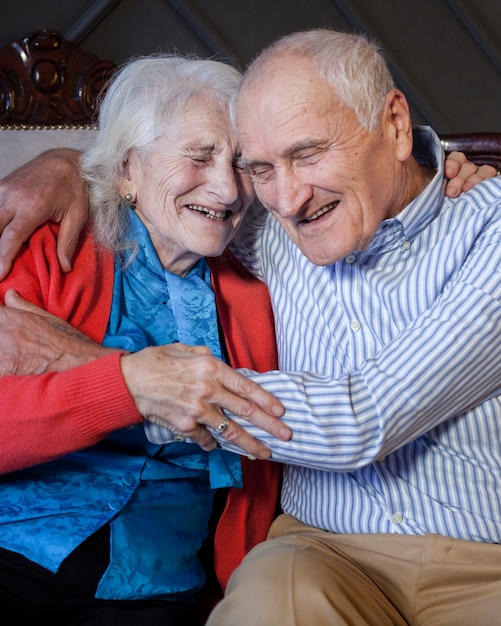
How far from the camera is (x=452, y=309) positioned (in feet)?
4.50

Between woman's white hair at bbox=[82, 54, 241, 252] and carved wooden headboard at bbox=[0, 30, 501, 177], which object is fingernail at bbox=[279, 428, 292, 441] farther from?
carved wooden headboard at bbox=[0, 30, 501, 177]

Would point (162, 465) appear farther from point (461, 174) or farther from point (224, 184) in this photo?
point (461, 174)

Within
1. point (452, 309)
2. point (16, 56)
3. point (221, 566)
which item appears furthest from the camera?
point (16, 56)

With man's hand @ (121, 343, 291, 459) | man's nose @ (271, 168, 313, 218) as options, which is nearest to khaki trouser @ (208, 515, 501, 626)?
man's hand @ (121, 343, 291, 459)

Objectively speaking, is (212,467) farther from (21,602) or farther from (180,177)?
(180,177)

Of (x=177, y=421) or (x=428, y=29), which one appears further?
(x=428, y=29)

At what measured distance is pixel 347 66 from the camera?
1.47 metres

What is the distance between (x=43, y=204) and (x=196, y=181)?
32 centimetres

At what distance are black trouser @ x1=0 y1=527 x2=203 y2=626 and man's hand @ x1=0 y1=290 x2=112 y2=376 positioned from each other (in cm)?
36

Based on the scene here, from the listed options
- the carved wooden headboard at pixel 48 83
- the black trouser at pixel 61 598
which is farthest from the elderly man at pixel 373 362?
the carved wooden headboard at pixel 48 83

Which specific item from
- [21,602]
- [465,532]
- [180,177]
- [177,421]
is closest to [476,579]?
[465,532]

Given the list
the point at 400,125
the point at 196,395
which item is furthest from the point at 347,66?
the point at 196,395

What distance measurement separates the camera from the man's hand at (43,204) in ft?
5.42

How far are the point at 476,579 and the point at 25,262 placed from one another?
1054 millimetres
